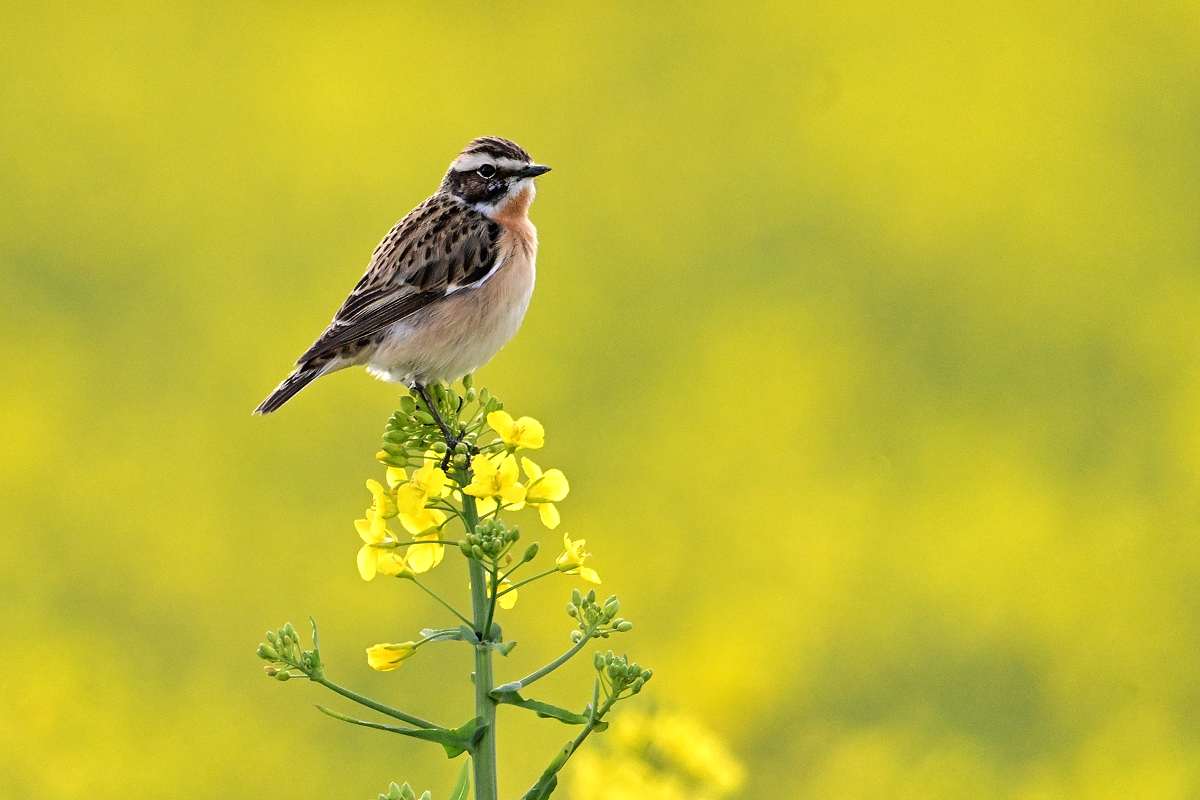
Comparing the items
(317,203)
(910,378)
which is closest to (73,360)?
(317,203)

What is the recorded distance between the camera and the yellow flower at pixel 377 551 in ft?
11.6

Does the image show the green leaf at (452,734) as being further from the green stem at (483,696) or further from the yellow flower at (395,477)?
the yellow flower at (395,477)

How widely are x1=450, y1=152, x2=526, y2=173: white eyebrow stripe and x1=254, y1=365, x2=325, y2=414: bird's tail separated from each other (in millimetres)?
1006

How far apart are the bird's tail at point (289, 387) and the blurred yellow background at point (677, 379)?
1616 millimetres

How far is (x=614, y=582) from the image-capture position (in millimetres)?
9609

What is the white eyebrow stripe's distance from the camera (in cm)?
618

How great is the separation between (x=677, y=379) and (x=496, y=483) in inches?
350

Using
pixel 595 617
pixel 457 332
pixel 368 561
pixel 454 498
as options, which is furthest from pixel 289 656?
pixel 457 332

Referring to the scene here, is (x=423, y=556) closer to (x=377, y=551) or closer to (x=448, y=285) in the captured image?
(x=377, y=551)

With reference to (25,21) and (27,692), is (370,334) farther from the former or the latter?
(25,21)

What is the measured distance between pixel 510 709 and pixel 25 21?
45.1ft

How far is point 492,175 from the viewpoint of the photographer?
20.6 feet

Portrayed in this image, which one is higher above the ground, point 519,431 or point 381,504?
point 519,431

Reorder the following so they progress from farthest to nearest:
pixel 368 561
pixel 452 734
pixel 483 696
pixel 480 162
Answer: pixel 480 162 → pixel 368 561 → pixel 483 696 → pixel 452 734
